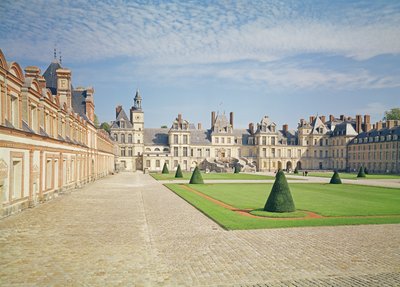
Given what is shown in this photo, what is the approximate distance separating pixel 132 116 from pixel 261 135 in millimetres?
29603

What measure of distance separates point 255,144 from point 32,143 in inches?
2687

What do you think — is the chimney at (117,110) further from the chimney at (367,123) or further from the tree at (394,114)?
the tree at (394,114)

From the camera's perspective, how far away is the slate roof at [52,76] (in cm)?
3459

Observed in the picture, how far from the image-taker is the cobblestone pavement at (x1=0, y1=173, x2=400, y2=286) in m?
7.47

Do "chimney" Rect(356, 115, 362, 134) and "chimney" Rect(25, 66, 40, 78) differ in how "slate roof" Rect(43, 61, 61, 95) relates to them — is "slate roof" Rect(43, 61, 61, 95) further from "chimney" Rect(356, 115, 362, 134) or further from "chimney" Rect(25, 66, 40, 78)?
"chimney" Rect(356, 115, 362, 134)

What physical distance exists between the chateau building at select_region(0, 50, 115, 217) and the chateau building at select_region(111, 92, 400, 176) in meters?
41.1

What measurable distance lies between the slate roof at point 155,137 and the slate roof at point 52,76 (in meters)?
40.7

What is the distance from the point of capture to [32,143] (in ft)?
57.8

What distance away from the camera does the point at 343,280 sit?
750cm

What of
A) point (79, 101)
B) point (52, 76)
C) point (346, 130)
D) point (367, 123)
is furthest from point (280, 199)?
point (367, 123)

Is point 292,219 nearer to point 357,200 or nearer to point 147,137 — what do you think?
point 357,200

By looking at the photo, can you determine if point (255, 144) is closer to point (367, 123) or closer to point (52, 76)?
point (367, 123)

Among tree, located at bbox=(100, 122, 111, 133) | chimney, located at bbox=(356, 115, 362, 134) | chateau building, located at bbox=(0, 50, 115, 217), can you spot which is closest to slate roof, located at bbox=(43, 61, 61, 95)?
chateau building, located at bbox=(0, 50, 115, 217)

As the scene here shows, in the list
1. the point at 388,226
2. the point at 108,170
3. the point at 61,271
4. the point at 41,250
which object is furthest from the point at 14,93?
the point at 108,170
